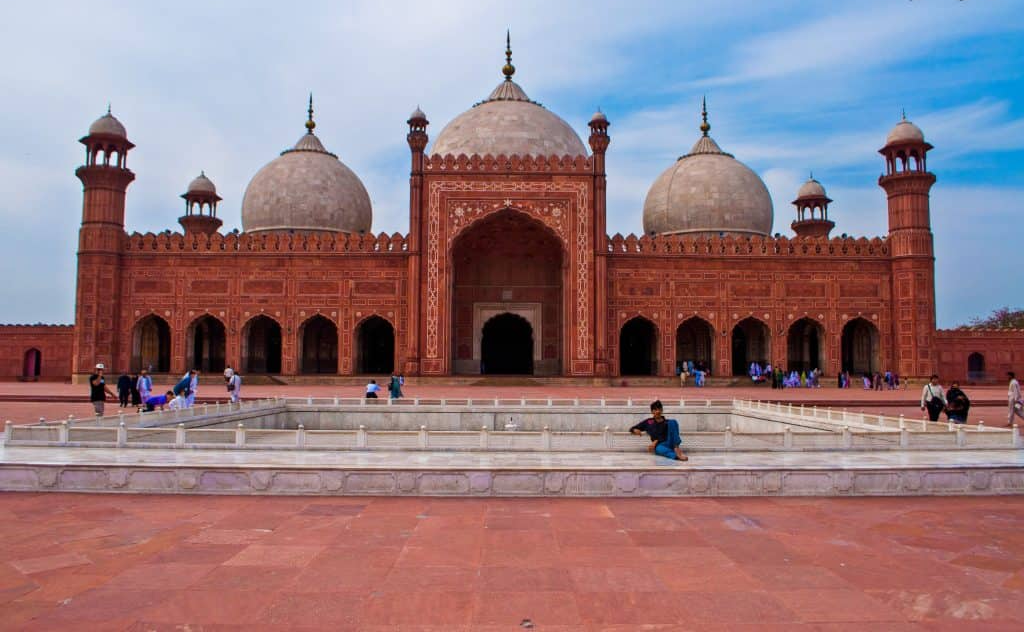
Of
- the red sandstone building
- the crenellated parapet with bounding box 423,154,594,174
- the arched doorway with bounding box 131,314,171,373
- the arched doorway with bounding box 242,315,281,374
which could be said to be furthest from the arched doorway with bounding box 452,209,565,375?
the arched doorway with bounding box 131,314,171,373

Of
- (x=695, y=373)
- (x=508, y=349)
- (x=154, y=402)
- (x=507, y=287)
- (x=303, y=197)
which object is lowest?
(x=154, y=402)

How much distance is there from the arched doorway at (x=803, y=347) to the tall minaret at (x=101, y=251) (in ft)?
59.6

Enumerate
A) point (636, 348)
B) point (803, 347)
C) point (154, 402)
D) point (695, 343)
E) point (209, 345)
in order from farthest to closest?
point (636, 348), point (695, 343), point (803, 347), point (209, 345), point (154, 402)

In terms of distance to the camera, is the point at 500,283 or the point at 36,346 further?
the point at 36,346

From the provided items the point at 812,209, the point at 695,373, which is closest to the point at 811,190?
the point at 812,209

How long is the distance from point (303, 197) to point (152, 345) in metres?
6.19

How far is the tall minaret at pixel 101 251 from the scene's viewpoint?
1928 centimetres

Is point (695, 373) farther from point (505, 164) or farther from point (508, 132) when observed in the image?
point (508, 132)

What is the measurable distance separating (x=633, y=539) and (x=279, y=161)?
75.4 feet

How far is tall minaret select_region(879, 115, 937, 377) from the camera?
773 inches

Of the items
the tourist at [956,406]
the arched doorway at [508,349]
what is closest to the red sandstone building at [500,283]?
the arched doorway at [508,349]

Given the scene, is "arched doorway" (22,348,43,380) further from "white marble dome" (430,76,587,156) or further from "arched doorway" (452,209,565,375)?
"white marble dome" (430,76,587,156)

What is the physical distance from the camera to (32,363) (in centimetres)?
2266

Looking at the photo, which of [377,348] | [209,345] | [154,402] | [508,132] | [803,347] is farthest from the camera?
[377,348]
